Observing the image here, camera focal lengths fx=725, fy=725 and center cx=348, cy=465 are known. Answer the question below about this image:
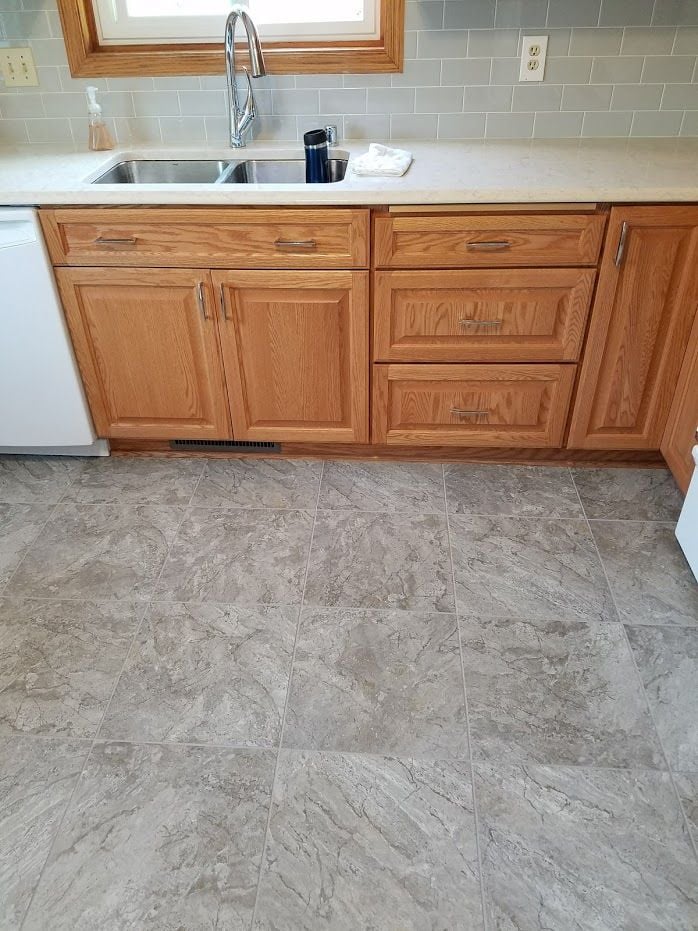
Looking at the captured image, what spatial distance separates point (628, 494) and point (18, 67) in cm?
240

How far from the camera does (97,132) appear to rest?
7.70ft

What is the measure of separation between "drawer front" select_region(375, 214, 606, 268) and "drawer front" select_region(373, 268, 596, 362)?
0.11ft

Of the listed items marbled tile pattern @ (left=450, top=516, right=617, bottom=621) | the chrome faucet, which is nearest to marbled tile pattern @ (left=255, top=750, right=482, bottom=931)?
marbled tile pattern @ (left=450, top=516, right=617, bottom=621)

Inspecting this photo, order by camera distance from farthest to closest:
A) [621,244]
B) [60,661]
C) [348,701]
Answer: [621,244] → [60,661] → [348,701]

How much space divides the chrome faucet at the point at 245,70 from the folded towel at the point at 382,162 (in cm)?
A: 42

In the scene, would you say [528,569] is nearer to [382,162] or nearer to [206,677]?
[206,677]

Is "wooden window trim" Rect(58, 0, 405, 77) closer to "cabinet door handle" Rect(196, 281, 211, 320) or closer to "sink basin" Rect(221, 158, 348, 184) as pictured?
"sink basin" Rect(221, 158, 348, 184)

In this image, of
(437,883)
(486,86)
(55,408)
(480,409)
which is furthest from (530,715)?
(486,86)

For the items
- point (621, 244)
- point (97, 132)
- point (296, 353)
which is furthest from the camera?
point (97, 132)

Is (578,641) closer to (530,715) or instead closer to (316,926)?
(530,715)

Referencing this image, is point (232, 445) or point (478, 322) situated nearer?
point (478, 322)

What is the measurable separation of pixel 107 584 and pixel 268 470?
67 cm

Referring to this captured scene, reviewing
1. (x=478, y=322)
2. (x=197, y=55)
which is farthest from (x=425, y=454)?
(x=197, y=55)

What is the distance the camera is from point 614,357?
7.11 feet
